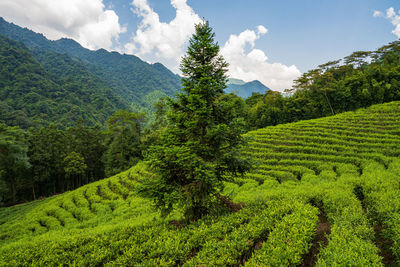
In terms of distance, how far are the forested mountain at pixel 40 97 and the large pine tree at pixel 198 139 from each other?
79.6 m

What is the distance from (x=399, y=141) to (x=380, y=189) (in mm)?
17376

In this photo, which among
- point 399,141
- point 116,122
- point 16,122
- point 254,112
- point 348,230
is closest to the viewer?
point 348,230

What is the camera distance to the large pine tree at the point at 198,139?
747cm

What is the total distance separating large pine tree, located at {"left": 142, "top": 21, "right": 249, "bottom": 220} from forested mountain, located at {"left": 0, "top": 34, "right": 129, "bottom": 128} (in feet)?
261

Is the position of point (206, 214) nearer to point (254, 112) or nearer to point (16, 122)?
point (254, 112)

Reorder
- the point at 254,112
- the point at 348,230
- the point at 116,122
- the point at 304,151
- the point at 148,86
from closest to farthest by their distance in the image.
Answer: the point at 348,230, the point at 304,151, the point at 116,122, the point at 254,112, the point at 148,86

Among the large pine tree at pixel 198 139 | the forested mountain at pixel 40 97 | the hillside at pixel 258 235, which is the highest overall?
the forested mountain at pixel 40 97

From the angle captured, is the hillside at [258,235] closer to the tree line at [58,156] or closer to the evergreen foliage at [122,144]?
the tree line at [58,156]

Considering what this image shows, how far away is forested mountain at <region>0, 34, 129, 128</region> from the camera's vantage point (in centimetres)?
7138

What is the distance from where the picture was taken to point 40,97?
84875 millimetres

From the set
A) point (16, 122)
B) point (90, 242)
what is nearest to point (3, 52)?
point (16, 122)

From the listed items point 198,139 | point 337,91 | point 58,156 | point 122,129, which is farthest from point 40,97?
point 337,91

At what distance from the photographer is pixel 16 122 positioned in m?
59.5

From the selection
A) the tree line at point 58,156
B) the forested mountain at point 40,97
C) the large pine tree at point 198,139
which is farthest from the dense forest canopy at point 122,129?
the large pine tree at point 198,139
